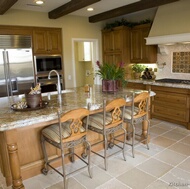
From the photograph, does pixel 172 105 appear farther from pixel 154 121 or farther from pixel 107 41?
pixel 107 41

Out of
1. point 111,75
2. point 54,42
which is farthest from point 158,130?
point 54,42

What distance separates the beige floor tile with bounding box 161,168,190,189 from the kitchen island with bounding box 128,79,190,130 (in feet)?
5.83

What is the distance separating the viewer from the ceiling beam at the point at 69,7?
3778mm

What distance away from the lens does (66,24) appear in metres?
5.42

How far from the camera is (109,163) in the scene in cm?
286

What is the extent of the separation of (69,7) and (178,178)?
3668mm

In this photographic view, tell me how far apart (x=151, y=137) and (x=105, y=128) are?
1538mm

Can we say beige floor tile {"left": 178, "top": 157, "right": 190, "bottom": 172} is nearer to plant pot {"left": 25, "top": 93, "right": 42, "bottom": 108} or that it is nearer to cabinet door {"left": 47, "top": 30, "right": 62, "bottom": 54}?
plant pot {"left": 25, "top": 93, "right": 42, "bottom": 108}

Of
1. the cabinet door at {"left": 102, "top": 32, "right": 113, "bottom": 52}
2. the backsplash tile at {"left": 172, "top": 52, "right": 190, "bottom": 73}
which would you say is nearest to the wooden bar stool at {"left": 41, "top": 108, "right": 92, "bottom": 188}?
the backsplash tile at {"left": 172, "top": 52, "right": 190, "bottom": 73}

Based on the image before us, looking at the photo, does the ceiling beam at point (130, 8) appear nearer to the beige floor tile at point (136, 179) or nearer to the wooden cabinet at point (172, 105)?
the wooden cabinet at point (172, 105)

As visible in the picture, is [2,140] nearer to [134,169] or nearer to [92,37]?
[134,169]

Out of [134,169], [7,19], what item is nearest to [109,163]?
[134,169]

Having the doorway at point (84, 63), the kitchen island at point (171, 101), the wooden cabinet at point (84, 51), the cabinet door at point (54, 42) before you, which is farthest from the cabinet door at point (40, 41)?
the kitchen island at point (171, 101)

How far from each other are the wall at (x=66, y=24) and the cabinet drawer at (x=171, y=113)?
96.8 inches
